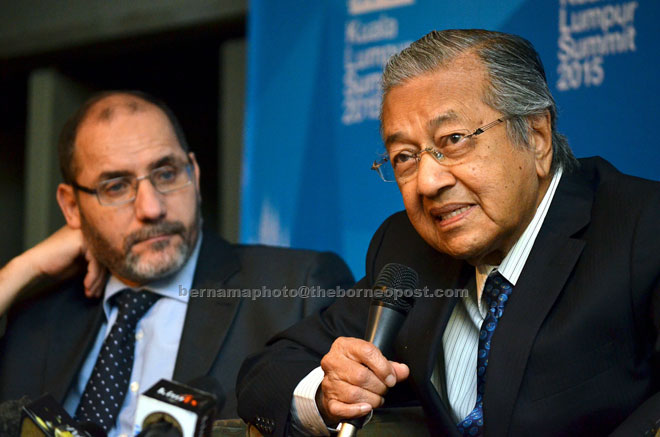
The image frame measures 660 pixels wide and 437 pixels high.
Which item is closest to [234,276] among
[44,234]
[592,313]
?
[592,313]

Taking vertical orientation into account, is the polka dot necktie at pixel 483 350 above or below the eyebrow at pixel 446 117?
below

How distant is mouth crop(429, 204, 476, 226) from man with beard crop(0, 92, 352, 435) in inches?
33.6

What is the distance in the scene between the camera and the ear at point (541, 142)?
1760 mm

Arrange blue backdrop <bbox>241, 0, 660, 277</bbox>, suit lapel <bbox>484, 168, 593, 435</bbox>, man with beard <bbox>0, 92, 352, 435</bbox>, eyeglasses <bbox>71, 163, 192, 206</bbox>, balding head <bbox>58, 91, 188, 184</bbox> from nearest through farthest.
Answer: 1. suit lapel <bbox>484, 168, 593, 435</bbox>
2. blue backdrop <bbox>241, 0, 660, 277</bbox>
3. man with beard <bbox>0, 92, 352, 435</bbox>
4. eyeglasses <bbox>71, 163, 192, 206</bbox>
5. balding head <bbox>58, 91, 188, 184</bbox>

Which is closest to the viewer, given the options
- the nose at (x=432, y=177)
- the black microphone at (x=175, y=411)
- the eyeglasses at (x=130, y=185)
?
the black microphone at (x=175, y=411)

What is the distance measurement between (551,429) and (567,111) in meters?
1.20

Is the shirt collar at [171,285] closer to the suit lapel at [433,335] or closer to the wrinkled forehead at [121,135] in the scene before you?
the wrinkled forehead at [121,135]

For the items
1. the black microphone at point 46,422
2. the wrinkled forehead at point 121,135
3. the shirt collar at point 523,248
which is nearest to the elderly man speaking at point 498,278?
the shirt collar at point 523,248

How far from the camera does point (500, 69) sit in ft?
5.63

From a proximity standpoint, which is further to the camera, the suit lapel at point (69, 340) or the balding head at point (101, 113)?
the balding head at point (101, 113)

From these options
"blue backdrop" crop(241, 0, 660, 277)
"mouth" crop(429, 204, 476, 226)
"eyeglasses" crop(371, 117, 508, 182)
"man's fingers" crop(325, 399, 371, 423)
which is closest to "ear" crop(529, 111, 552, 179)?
"eyeglasses" crop(371, 117, 508, 182)

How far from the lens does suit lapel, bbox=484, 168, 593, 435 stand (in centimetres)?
156

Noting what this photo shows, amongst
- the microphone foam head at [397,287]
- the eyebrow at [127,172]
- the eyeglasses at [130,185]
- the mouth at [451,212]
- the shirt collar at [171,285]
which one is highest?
the eyebrow at [127,172]

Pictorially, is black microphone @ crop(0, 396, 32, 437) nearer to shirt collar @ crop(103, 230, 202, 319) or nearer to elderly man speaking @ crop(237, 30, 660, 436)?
elderly man speaking @ crop(237, 30, 660, 436)
